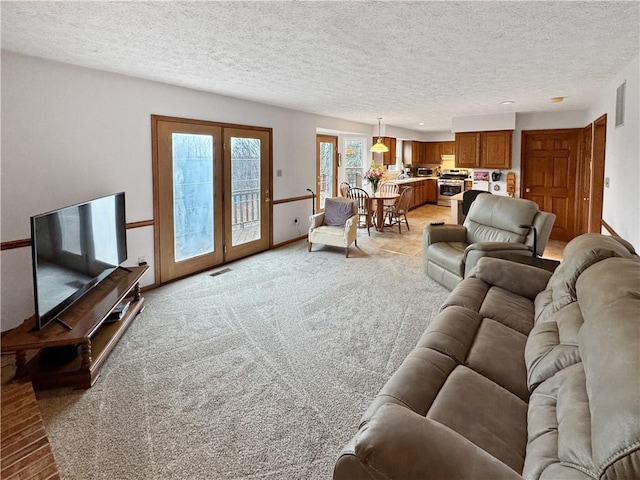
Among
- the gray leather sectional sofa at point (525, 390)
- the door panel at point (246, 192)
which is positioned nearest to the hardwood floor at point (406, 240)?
the door panel at point (246, 192)

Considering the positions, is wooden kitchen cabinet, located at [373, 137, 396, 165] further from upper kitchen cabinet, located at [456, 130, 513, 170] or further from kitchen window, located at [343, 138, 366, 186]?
upper kitchen cabinet, located at [456, 130, 513, 170]

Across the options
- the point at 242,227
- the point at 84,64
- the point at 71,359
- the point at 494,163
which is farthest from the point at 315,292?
the point at 494,163

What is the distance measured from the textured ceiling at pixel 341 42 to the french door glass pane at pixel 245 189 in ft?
3.38

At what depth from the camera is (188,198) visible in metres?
4.89

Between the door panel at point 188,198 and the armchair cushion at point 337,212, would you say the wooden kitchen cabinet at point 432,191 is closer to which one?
the armchair cushion at point 337,212

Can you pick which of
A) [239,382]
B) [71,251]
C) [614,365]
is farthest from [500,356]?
[71,251]

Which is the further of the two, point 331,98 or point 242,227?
point 242,227

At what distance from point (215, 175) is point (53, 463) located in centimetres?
394

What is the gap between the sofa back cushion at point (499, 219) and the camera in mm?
4297

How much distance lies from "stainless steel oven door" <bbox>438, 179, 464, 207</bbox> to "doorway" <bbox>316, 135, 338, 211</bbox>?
13.8 ft

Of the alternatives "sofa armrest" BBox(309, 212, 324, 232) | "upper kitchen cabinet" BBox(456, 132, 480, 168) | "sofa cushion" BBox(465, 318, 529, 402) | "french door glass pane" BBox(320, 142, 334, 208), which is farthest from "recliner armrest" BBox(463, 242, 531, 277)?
"french door glass pane" BBox(320, 142, 334, 208)

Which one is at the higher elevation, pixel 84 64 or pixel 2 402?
pixel 84 64

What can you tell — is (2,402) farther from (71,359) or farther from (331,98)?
(331,98)

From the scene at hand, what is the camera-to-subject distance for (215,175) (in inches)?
205
